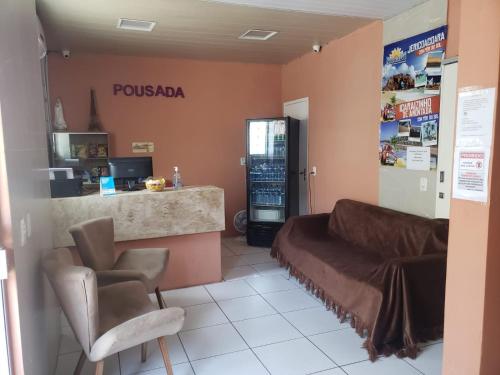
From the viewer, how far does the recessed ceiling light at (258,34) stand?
13.9 feet

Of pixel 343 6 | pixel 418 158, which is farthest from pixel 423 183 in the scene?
pixel 343 6

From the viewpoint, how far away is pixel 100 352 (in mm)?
1945

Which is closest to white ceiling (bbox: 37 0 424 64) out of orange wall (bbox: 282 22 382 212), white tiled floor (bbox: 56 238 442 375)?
orange wall (bbox: 282 22 382 212)

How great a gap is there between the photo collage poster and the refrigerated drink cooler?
162 centimetres

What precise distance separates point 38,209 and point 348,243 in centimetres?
276

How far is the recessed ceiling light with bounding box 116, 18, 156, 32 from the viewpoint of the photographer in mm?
3818

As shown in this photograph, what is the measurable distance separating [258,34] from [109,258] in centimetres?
292

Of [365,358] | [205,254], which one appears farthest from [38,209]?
[365,358]

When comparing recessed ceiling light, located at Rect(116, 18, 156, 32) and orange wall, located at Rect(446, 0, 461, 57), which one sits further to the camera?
recessed ceiling light, located at Rect(116, 18, 156, 32)

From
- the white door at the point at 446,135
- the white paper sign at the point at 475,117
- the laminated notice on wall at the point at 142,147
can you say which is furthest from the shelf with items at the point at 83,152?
the white paper sign at the point at 475,117

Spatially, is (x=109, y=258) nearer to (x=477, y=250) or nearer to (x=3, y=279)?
(x=3, y=279)

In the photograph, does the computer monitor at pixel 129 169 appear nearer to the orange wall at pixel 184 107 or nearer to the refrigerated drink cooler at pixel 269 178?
the orange wall at pixel 184 107

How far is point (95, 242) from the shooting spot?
112 inches

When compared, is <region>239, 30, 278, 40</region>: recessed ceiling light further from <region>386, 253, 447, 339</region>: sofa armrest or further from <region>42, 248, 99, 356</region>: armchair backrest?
<region>42, 248, 99, 356</region>: armchair backrest
